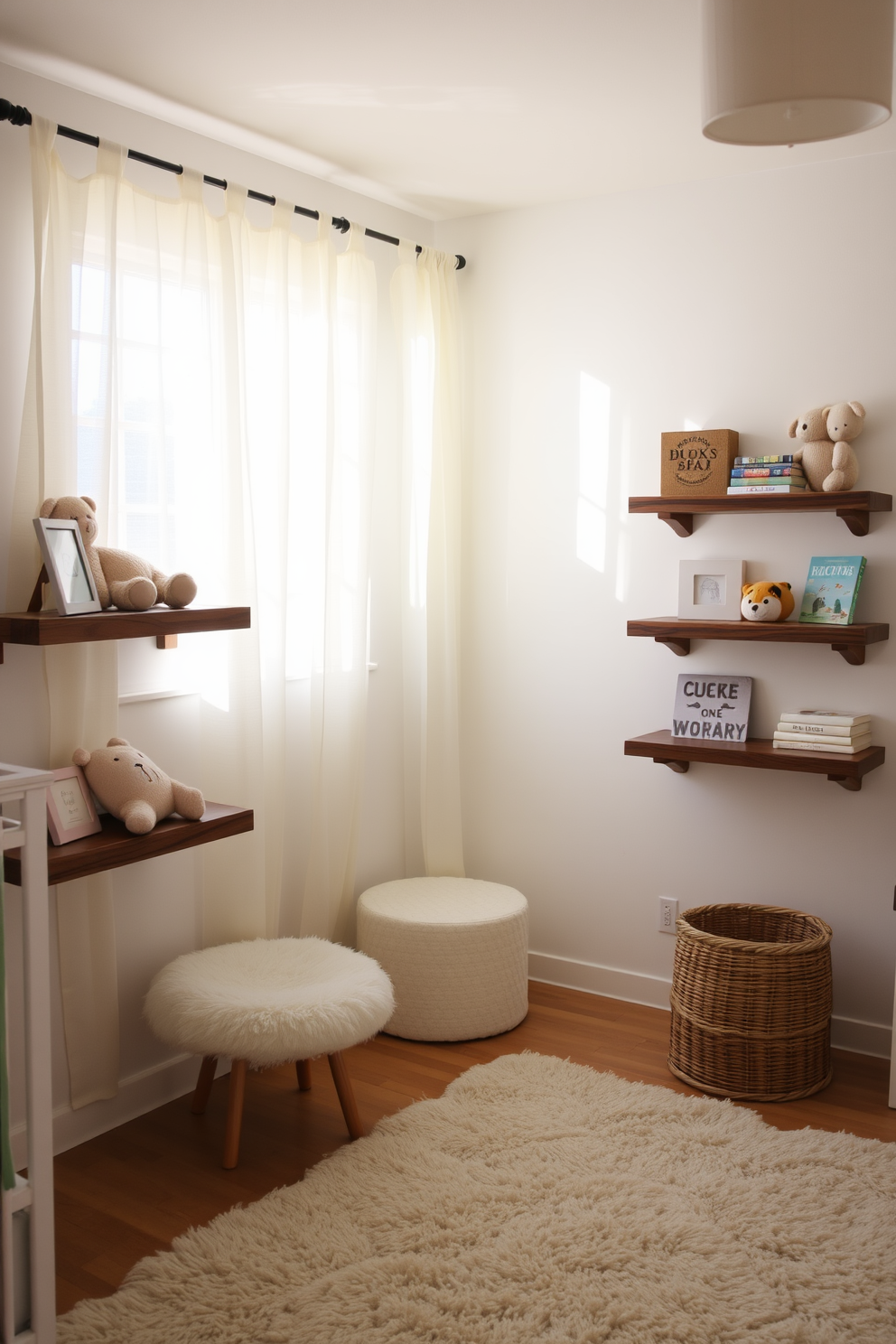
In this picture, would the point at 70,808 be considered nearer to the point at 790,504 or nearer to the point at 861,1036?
the point at 790,504

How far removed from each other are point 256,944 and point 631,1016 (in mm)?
1267

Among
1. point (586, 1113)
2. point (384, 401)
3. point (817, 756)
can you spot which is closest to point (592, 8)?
point (384, 401)

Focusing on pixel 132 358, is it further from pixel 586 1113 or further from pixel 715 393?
pixel 586 1113

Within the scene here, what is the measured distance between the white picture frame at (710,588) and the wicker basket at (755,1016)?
0.93 metres

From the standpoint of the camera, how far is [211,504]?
2.83 metres

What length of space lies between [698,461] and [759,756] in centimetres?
87

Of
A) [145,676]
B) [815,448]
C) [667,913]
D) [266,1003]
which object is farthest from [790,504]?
[266,1003]

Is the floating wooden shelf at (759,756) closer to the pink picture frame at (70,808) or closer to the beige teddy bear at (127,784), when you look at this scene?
the beige teddy bear at (127,784)

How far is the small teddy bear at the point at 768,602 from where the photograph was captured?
120 inches

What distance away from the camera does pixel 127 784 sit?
8.07 feet

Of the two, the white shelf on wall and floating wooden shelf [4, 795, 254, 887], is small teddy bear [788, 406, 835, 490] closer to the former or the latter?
floating wooden shelf [4, 795, 254, 887]

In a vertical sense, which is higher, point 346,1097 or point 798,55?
point 798,55

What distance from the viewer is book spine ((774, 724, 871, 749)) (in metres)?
2.94

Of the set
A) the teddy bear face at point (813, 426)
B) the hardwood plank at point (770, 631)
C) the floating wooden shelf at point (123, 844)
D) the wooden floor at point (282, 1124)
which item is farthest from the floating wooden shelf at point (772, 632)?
A: the floating wooden shelf at point (123, 844)
